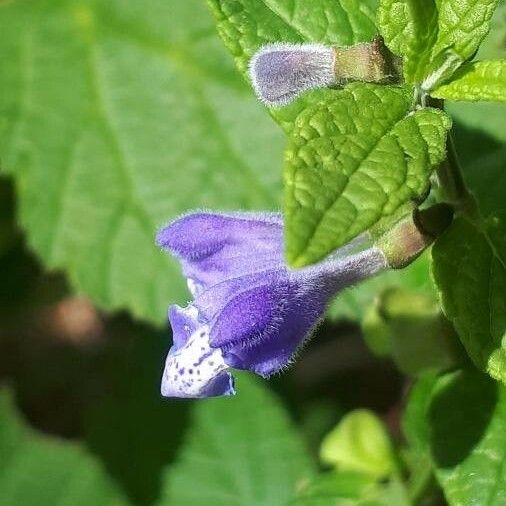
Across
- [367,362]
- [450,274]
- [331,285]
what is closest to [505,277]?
[450,274]

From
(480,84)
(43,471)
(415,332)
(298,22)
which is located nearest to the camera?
(480,84)

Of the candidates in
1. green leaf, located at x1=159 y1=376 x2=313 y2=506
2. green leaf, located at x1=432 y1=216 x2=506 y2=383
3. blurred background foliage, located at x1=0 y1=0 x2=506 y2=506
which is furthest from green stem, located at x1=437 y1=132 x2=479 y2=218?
green leaf, located at x1=159 y1=376 x2=313 y2=506

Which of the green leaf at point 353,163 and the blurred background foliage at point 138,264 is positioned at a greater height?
the green leaf at point 353,163

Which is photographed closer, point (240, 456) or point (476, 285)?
point (476, 285)

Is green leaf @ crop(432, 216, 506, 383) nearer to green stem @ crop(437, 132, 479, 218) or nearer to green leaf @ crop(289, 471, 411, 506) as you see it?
green stem @ crop(437, 132, 479, 218)

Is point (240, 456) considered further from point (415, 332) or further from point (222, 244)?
point (222, 244)

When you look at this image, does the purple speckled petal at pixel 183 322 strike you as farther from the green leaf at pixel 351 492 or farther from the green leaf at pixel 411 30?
the green leaf at pixel 351 492

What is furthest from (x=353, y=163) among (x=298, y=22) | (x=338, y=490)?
(x=338, y=490)

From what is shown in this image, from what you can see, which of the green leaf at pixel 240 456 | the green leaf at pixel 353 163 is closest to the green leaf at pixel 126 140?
the green leaf at pixel 240 456
